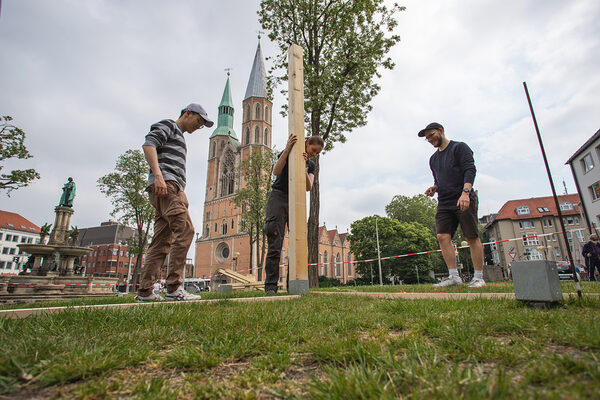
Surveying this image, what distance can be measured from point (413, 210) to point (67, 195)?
50191 mm

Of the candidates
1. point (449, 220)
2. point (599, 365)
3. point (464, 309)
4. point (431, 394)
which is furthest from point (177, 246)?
point (449, 220)

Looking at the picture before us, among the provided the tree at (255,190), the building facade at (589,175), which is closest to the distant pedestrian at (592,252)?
the building facade at (589,175)

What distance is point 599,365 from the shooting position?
3.25ft

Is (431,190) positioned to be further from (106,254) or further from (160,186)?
(106,254)

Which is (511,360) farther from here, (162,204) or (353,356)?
(162,204)

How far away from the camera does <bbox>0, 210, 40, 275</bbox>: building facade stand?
60594 mm

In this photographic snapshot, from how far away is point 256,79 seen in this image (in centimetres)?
6334

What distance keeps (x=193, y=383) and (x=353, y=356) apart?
2.14ft

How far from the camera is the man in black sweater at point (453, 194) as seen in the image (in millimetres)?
4605

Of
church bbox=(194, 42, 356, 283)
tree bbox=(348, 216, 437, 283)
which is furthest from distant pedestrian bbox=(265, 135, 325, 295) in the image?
church bbox=(194, 42, 356, 283)

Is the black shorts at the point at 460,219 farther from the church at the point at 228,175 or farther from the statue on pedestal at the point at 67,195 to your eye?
the church at the point at 228,175

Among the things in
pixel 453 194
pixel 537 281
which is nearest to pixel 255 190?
pixel 453 194

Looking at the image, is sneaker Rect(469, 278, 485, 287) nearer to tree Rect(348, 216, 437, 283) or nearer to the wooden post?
the wooden post

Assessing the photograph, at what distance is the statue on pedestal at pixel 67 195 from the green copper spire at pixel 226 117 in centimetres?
4354
